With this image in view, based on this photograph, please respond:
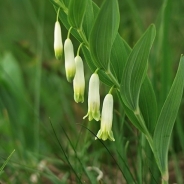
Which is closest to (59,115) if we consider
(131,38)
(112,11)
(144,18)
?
(131,38)

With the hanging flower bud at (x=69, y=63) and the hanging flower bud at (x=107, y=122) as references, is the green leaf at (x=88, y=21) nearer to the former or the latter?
the hanging flower bud at (x=69, y=63)

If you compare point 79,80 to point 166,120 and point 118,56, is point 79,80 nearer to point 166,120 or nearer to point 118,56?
point 118,56

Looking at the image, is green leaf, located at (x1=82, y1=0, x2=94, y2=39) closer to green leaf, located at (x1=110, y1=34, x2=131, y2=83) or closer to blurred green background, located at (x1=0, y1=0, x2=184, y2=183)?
green leaf, located at (x1=110, y1=34, x2=131, y2=83)

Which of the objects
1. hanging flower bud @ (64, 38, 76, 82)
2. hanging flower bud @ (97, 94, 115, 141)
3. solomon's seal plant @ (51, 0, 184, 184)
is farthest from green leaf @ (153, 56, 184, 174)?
hanging flower bud @ (64, 38, 76, 82)

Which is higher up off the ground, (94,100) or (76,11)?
(76,11)

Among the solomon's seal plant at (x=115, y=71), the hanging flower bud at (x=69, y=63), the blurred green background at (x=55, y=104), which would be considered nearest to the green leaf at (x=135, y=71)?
the solomon's seal plant at (x=115, y=71)

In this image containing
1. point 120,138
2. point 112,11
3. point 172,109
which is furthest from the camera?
point 120,138

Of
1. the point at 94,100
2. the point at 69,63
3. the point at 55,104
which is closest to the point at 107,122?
the point at 94,100

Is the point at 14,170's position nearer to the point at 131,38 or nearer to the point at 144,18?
the point at 131,38
